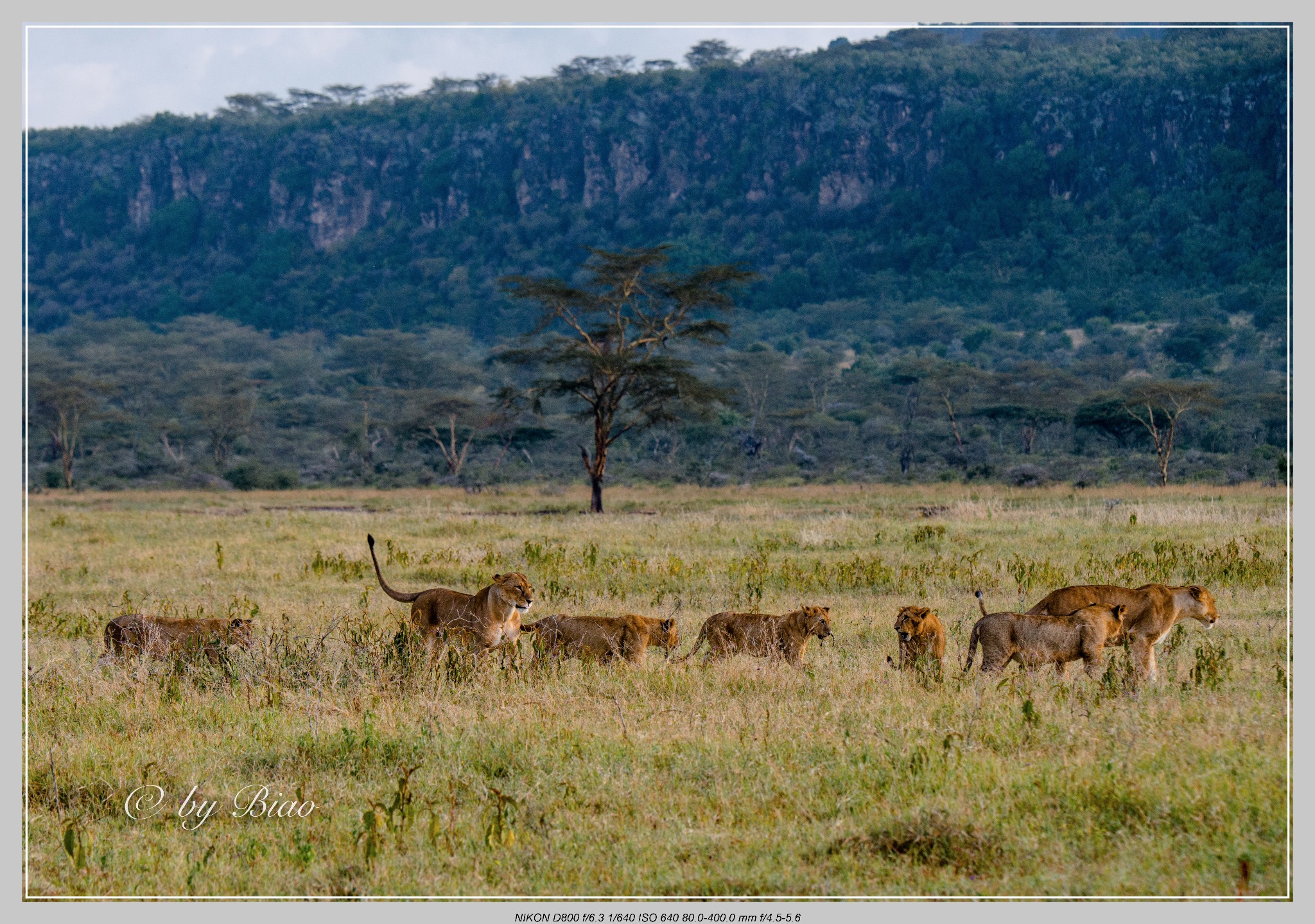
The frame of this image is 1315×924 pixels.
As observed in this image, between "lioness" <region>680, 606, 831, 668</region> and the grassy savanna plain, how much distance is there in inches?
5.2

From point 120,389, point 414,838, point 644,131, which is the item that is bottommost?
point 414,838

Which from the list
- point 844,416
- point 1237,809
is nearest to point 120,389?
point 844,416

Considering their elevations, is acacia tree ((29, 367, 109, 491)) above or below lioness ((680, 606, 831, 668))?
above

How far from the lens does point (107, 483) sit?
139 feet

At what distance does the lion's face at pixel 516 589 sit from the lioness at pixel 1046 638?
248 cm

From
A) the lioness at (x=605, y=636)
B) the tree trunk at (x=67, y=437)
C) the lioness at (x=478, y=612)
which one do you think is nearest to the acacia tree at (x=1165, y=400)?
the lioness at (x=605, y=636)

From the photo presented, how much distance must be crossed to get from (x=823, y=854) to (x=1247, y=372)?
172 feet

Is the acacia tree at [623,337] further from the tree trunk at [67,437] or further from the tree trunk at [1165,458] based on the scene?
the tree trunk at [67,437]

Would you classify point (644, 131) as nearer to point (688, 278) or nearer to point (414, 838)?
point (688, 278)

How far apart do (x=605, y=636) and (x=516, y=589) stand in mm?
710

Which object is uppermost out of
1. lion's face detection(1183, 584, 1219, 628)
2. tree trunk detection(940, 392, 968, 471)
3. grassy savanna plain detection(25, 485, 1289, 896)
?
tree trunk detection(940, 392, 968, 471)

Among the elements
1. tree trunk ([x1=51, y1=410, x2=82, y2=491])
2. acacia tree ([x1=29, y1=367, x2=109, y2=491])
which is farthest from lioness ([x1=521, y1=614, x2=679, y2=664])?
acacia tree ([x1=29, y1=367, x2=109, y2=491])

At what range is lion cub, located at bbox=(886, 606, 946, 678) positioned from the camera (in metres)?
7.24

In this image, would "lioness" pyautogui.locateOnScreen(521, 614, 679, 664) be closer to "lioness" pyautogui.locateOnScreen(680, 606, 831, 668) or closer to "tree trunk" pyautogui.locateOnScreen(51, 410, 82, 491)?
"lioness" pyautogui.locateOnScreen(680, 606, 831, 668)
